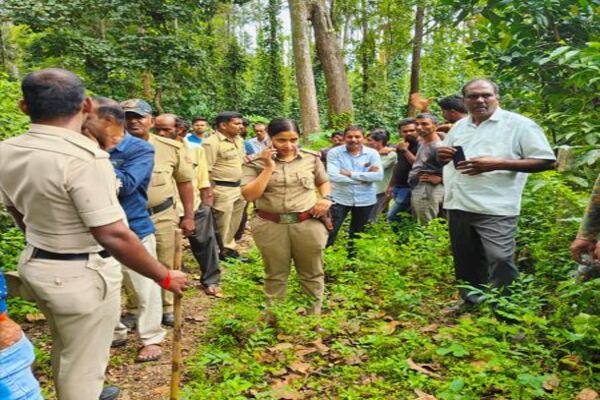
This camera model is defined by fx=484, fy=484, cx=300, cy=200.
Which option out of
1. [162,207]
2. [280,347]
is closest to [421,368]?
[280,347]

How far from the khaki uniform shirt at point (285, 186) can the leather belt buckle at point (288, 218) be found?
3 centimetres

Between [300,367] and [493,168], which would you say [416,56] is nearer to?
[493,168]

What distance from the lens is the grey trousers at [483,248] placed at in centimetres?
382

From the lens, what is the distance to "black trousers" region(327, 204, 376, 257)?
606 cm

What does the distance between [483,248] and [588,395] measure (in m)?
1.43

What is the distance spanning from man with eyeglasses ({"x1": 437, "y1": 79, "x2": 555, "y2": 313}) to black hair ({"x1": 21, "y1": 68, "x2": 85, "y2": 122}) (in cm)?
278

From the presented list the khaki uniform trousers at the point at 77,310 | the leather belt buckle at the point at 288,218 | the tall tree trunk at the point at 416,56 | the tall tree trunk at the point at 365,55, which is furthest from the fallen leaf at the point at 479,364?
the tall tree trunk at the point at 365,55

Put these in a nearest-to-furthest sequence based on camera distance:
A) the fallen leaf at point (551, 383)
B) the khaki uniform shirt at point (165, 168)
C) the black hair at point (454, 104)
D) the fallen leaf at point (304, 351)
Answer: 1. the fallen leaf at point (551, 383)
2. the fallen leaf at point (304, 351)
3. the khaki uniform shirt at point (165, 168)
4. the black hair at point (454, 104)

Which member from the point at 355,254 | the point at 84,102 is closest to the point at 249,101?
the point at 355,254

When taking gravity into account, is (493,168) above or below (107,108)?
below

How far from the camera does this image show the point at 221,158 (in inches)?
248

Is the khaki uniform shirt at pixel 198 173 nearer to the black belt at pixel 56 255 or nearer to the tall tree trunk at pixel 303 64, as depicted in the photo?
the black belt at pixel 56 255

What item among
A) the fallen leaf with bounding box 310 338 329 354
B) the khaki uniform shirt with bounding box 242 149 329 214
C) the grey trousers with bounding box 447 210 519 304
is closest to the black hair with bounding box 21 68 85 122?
the khaki uniform shirt with bounding box 242 149 329 214

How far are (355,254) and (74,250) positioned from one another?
13.9 feet
